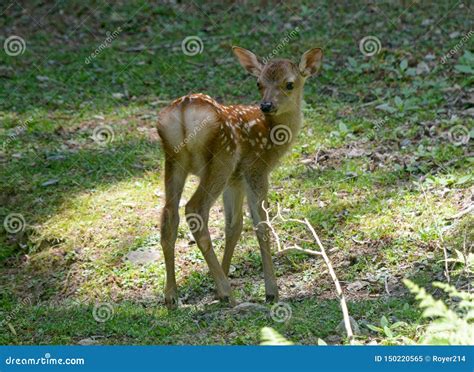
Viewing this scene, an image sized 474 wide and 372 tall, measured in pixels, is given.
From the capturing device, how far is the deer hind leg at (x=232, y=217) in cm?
788

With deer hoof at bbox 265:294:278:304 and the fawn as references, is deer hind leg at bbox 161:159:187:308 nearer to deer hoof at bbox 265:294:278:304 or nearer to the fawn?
the fawn

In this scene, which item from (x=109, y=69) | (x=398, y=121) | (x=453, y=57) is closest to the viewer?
(x=398, y=121)

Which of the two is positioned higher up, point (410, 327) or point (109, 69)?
point (109, 69)

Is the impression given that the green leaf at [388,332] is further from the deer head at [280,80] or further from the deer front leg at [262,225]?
the deer head at [280,80]

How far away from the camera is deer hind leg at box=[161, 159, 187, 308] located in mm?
7270

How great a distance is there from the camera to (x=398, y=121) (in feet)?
33.5

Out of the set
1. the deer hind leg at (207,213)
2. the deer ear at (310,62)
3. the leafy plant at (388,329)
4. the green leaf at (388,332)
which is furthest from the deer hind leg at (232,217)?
the green leaf at (388,332)

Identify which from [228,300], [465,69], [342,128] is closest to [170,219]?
[228,300]

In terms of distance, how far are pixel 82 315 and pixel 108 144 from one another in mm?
3710

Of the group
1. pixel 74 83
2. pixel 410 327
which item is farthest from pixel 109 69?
pixel 410 327

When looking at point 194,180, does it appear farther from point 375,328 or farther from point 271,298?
point 375,328

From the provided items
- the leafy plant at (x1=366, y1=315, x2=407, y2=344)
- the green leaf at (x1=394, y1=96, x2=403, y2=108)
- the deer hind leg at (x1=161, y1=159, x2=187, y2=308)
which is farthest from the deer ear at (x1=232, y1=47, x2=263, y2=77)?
the leafy plant at (x1=366, y1=315, x2=407, y2=344)

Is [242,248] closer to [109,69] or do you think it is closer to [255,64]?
[255,64]

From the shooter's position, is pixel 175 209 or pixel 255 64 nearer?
pixel 175 209
